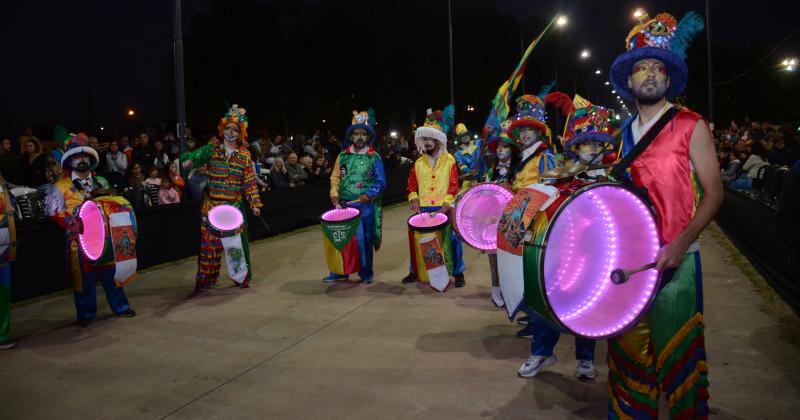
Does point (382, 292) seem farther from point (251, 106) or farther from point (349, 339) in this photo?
point (251, 106)

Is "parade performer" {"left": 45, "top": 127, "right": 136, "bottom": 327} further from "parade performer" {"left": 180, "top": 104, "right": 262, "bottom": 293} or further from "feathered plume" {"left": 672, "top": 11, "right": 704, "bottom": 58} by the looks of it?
"feathered plume" {"left": 672, "top": 11, "right": 704, "bottom": 58}

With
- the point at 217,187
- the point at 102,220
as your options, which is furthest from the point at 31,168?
the point at 102,220

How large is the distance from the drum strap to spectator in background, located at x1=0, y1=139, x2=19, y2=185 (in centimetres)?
1080

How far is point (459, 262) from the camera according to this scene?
7.81 meters

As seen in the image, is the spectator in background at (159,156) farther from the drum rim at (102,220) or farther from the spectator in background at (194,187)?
the drum rim at (102,220)

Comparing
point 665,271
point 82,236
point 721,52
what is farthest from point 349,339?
point 721,52

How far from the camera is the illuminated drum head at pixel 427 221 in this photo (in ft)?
23.7

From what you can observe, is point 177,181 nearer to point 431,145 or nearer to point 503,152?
point 431,145

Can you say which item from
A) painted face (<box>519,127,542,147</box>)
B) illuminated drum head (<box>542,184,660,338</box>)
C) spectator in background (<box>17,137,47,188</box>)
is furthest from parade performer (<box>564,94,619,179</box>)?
spectator in background (<box>17,137,47,188</box>)

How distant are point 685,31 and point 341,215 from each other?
17.2ft

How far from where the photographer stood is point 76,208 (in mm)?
6305

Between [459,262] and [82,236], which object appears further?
[459,262]

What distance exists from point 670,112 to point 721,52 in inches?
3157

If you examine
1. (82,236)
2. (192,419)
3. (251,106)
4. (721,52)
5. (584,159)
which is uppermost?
(721,52)
